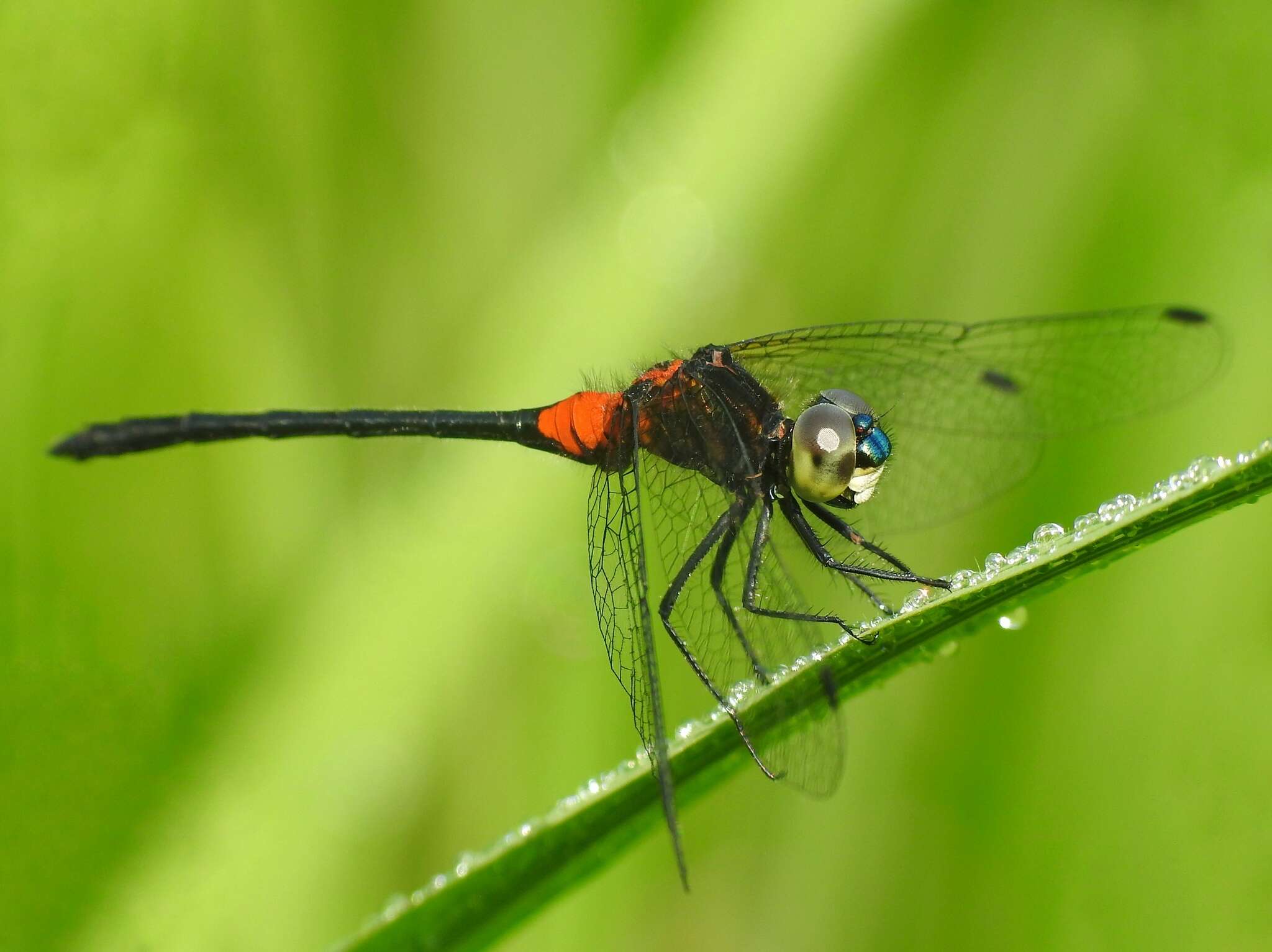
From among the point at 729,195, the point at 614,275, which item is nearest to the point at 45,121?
the point at 614,275

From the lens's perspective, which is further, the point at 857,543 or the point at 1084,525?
the point at 857,543

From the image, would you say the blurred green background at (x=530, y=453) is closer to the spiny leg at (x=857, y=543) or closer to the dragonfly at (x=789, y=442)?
the dragonfly at (x=789, y=442)

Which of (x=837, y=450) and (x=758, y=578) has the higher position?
(x=837, y=450)

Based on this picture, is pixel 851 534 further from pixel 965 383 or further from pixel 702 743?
pixel 702 743

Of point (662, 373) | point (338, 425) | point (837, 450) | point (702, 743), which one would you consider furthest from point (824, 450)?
point (338, 425)

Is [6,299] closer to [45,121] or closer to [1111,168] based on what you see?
[45,121]

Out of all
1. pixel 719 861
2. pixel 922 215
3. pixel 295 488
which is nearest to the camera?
pixel 719 861
